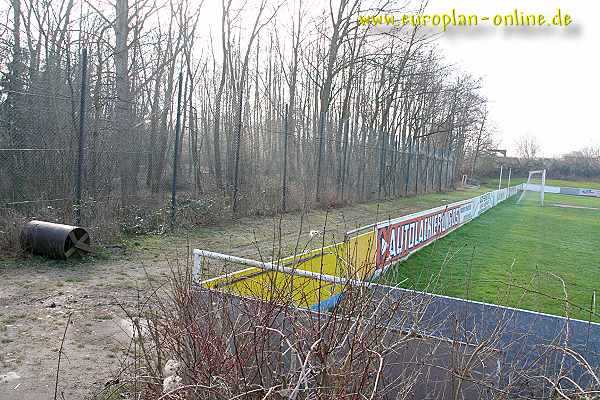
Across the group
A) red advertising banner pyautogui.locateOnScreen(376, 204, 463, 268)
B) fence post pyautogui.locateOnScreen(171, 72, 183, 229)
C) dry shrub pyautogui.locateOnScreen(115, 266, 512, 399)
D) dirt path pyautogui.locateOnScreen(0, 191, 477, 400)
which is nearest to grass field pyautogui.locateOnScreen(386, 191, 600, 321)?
red advertising banner pyautogui.locateOnScreen(376, 204, 463, 268)

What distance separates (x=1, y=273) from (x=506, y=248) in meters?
11.3

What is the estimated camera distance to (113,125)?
10.3 meters

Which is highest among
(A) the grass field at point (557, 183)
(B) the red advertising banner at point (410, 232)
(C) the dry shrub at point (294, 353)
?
(C) the dry shrub at point (294, 353)

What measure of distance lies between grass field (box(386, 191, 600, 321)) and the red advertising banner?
0.27m

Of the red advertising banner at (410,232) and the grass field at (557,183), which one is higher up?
the red advertising banner at (410,232)

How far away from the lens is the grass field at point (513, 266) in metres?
6.97

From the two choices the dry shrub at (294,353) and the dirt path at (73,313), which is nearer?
the dry shrub at (294,353)

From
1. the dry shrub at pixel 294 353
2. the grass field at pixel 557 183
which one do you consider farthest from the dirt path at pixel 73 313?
the grass field at pixel 557 183

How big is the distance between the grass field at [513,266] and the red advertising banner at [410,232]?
0.27 m

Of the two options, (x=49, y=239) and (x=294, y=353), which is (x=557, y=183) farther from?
(x=294, y=353)

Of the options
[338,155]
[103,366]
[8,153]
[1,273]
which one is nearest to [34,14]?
[8,153]

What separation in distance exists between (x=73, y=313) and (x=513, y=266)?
7.92 meters

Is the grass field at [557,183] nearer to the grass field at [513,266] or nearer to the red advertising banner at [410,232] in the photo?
the grass field at [513,266]

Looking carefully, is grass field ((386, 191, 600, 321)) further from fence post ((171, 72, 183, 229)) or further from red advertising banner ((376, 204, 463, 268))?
fence post ((171, 72, 183, 229))
